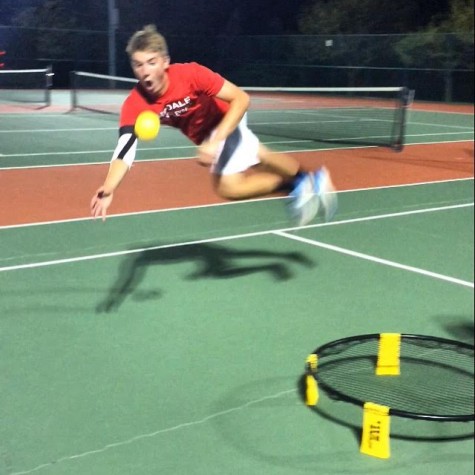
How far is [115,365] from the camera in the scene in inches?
89.7

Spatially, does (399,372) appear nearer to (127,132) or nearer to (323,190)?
(323,190)

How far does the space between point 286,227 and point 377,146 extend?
11.4 feet

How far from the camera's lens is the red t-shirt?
60.3 inches

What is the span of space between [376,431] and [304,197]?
91 centimetres

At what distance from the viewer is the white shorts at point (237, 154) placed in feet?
7.08

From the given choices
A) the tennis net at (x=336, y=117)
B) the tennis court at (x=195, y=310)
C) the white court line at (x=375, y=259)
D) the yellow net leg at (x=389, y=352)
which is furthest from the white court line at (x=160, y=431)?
the tennis net at (x=336, y=117)

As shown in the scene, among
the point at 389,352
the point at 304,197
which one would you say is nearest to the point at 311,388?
the point at 389,352

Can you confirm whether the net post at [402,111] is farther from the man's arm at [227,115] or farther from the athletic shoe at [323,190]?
the man's arm at [227,115]

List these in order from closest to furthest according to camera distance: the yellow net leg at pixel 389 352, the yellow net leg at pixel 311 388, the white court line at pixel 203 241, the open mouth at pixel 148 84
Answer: the open mouth at pixel 148 84
the yellow net leg at pixel 311 388
the yellow net leg at pixel 389 352
the white court line at pixel 203 241

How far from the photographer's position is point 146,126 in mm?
1354

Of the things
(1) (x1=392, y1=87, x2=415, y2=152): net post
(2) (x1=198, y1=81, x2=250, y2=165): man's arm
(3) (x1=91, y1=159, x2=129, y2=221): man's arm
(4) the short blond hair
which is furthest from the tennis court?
(1) (x1=392, y1=87, x2=415, y2=152): net post

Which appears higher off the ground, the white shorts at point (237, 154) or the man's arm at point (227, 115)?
the man's arm at point (227, 115)

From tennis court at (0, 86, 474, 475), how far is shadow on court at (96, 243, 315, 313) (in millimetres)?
12

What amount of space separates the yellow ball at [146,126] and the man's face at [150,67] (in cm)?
8
